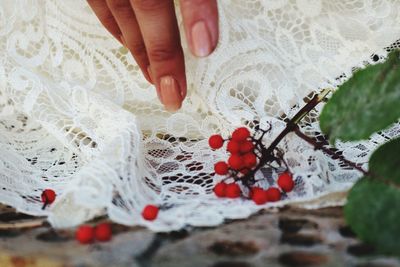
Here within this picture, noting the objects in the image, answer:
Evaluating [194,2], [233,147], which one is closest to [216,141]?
[233,147]

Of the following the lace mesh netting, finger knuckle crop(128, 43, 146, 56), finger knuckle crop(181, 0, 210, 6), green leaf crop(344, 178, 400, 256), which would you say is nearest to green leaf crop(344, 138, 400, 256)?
green leaf crop(344, 178, 400, 256)

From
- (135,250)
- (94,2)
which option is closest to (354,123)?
(135,250)

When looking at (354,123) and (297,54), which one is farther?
(297,54)

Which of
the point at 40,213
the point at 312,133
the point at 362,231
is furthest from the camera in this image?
the point at 312,133

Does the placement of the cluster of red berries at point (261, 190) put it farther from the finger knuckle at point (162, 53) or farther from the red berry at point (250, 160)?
the finger knuckle at point (162, 53)

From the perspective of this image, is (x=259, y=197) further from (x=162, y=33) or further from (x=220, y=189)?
(x=162, y=33)

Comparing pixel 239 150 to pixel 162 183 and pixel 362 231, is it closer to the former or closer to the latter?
pixel 162 183

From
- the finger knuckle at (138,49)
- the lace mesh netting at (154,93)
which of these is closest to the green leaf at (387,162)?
the lace mesh netting at (154,93)
